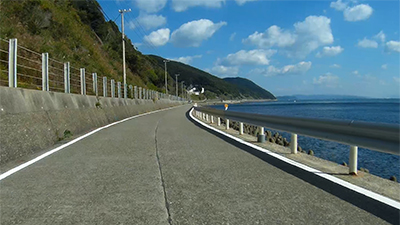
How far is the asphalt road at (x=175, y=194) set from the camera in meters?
4.09

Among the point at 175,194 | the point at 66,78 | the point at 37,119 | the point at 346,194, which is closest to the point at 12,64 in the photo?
the point at 37,119

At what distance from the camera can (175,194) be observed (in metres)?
5.04

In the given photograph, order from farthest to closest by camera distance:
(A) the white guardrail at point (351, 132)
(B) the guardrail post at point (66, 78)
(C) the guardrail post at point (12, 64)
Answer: (B) the guardrail post at point (66, 78) → (C) the guardrail post at point (12, 64) → (A) the white guardrail at point (351, 132)

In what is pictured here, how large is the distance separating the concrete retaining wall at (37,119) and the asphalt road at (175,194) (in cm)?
80

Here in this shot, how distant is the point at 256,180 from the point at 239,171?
76 cm

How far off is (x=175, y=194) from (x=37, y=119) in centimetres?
573

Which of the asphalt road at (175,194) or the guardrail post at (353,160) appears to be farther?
the guardrail post at (353,160)

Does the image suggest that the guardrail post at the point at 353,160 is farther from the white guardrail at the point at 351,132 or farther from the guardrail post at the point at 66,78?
the guardrail post at the point at 66,78

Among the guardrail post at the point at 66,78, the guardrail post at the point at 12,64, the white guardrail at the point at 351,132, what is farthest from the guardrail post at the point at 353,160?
the guardrail post at the point at 66,78

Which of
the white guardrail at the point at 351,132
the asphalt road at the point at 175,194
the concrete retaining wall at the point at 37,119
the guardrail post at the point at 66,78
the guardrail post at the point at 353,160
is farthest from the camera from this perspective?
the guardrail post at the point at 66,78

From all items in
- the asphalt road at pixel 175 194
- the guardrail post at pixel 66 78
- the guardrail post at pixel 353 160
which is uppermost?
the guardrail post at pixel 66 78

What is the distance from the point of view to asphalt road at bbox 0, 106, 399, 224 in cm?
409

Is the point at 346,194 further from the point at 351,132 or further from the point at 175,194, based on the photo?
the point at 175,194

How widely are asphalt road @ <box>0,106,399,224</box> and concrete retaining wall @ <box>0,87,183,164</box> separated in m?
0.80
